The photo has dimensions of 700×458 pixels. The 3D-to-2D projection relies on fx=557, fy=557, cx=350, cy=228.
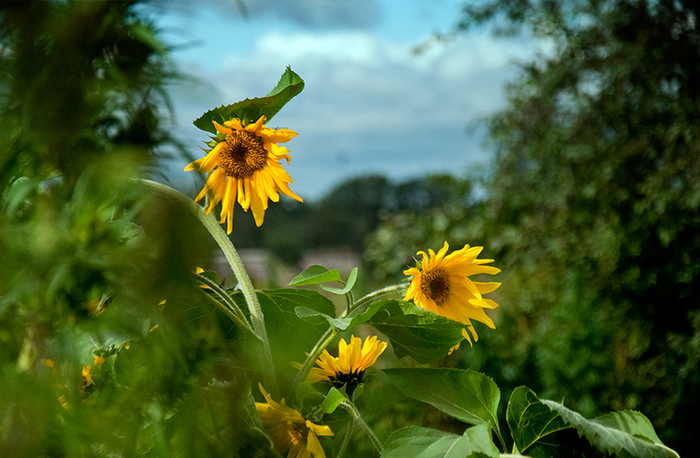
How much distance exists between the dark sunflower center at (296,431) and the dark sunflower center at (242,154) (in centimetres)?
17

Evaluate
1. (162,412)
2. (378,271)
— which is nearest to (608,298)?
(378,271)

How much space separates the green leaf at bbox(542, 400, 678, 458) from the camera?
32 cm

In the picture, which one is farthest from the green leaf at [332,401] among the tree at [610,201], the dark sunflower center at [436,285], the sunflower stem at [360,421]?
the tree at [610,201]

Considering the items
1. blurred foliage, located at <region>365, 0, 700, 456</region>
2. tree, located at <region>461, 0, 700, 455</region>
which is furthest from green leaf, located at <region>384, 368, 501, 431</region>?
tree, located at <region>461, 0, 700, 455</region>

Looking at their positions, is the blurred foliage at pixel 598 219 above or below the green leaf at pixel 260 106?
above

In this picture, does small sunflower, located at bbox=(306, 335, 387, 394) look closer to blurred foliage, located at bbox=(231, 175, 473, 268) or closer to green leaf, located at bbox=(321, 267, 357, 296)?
green leaf, located at bbox=(321, 267, 357, 296)

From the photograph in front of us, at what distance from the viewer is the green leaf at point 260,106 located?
13.6 inches

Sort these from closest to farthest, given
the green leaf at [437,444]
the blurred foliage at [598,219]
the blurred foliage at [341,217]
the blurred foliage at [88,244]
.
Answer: the blurred foliage at [88,244], the green leaf at [437,444], the blurred foliage at [598,219], the blurred foliage at [341,217]

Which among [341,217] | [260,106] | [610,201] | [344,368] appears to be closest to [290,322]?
[344,368]

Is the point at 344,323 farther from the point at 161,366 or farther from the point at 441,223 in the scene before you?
the point at 441,223

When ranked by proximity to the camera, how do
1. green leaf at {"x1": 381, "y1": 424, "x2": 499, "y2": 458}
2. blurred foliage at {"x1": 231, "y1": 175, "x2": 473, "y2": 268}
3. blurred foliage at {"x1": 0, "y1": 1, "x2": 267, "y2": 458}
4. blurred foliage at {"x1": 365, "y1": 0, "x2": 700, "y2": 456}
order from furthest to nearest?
1. blurred foliage at {"x1": 231, "y1": 175, "x2": 473, "y2": 268}
2. blurred foliage at {"x1": 365, "y1": 0, "x2": 700, "y2": 456}
3. green leaf at {"x1": 381, "y1": 424, "x2": 499, "y2": 458}
4. blurred foliage at {"x1": 0, "y1": 1, "x2": 267, "y2": 458}

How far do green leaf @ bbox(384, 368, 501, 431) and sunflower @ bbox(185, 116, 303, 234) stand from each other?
0.14 metres

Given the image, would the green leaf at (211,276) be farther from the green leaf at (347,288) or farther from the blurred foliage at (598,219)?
the blurred foliage at (598,219)

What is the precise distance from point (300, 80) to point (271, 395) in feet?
0.66
